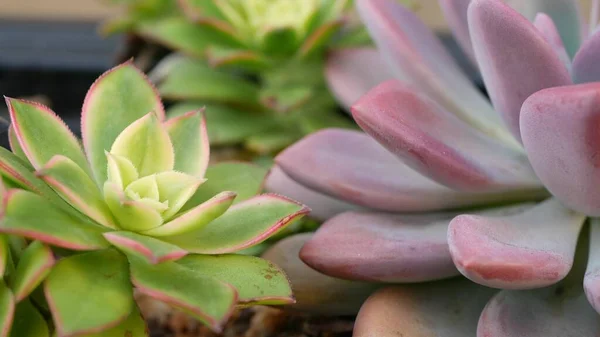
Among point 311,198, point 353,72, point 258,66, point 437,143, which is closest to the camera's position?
point 437,143

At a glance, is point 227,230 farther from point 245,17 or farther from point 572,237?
point 245,17

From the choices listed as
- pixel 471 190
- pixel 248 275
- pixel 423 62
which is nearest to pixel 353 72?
pixel 423 62

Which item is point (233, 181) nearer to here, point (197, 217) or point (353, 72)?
point (197, 217)

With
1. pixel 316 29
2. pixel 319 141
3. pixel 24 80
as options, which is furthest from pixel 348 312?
pixel 24 80

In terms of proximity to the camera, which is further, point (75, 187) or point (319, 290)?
point (319, 290)

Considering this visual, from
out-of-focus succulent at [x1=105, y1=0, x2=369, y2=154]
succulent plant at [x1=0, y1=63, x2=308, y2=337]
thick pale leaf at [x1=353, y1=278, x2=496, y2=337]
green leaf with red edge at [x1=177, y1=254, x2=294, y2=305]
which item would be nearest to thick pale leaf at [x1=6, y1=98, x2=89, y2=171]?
succulent plant at [x1=0, y1=63, x2=308, y2=337]

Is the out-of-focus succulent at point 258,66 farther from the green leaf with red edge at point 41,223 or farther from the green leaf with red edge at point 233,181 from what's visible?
the green leaf with red edge at point 41,223

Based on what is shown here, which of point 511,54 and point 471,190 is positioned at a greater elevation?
point 511,54
